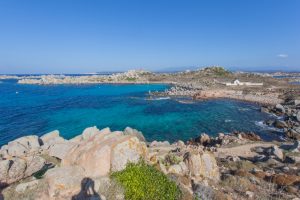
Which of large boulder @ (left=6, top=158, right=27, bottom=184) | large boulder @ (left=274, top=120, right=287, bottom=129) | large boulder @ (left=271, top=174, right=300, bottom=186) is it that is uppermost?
large boulder @ (left=6, top=158, right=27, bottom=184)

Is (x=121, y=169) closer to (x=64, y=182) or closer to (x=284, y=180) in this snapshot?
(x=64, y=182)

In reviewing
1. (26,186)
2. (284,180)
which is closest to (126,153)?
(26,186)

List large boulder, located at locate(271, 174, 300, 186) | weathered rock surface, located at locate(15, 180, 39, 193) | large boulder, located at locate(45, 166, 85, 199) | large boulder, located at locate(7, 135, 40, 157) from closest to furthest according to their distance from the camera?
large boulder, located at locate(45, 166, 85, 199) < weathered rock surface, located at locate(15, 180, 39, 193) < large boulder, located at locate(271, 174, 300, 186) < large boulder, located at locate(7, 135, 40, 157)

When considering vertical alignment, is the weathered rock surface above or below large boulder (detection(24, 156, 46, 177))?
above

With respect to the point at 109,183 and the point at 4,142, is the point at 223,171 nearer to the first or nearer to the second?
the point at 109,183

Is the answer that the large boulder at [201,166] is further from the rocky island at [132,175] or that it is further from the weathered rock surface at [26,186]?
the weathered rock surface at [26,186]

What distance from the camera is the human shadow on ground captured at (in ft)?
38.0

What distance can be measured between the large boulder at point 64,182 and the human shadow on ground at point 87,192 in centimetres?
19

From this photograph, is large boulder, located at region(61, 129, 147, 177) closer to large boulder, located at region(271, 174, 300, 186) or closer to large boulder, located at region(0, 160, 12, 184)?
large boulder, located at region(0, 160, 12, 184)

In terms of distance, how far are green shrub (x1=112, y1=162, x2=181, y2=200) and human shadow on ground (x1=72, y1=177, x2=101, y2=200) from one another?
4.04 ft

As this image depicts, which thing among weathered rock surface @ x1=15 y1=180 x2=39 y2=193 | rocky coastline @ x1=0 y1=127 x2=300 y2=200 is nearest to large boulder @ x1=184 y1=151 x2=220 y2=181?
rocky coastline @ x1=0 y1=127 x2=300 y2=200

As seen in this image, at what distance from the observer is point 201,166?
15.8 m

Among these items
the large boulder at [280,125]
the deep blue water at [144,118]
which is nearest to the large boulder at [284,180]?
the deep blue water at [144,118]

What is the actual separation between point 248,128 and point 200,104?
2178cm
